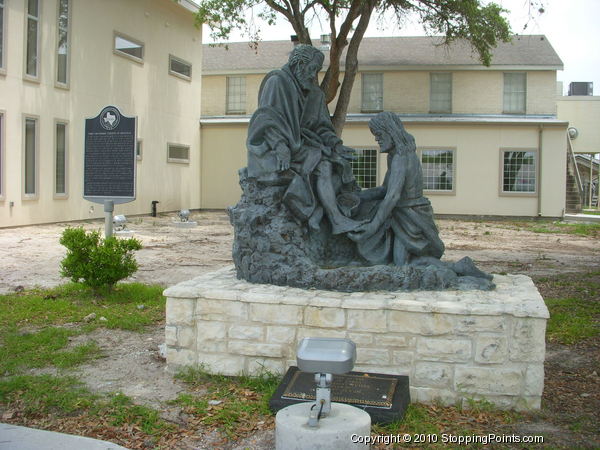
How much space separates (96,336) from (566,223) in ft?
64.4

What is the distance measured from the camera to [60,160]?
17.5 meters

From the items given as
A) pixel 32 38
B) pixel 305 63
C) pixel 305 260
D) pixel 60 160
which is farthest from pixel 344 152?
pixel 60 160

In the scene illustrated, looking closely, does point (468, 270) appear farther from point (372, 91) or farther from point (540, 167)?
point (372, 91)

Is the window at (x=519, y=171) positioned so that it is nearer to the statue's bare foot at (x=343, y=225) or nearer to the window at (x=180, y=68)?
the window at (x=180, y=68)

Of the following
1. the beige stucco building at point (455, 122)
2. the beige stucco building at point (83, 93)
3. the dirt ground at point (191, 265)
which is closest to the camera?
the dirt ground at point (191, 265)

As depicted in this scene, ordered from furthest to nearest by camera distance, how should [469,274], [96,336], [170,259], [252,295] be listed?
[170,259] → [96,336] → [469,274] → [252,295]

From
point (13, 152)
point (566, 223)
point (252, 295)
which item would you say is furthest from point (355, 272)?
point (566, 223)

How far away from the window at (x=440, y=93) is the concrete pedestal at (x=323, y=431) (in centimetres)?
2316

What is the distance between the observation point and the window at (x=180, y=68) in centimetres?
2295

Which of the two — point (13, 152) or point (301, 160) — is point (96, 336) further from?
point (13, 152)

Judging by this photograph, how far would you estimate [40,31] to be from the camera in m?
16.5

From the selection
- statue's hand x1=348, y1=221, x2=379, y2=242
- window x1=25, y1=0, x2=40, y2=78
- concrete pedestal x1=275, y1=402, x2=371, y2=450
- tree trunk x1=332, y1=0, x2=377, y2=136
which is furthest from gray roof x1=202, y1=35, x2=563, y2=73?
concrete pedestal x1=275, y1=402, x2=371, y2=450

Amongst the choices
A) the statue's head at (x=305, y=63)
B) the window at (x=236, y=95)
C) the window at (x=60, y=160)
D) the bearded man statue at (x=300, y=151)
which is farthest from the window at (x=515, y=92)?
the statue's head at (x=305, y=63)

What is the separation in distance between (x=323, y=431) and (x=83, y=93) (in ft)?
55.4
